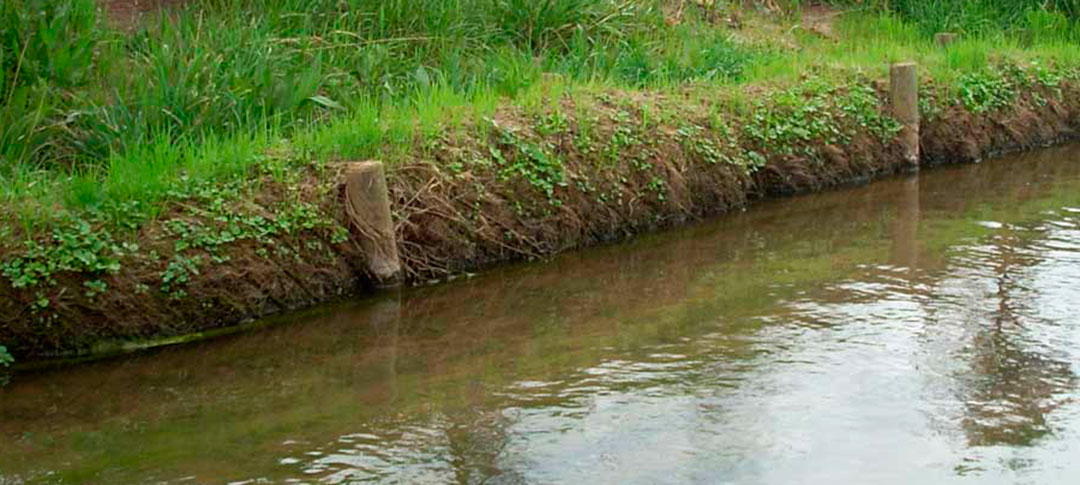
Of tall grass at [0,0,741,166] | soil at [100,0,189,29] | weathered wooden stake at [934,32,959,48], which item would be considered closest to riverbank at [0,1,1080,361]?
tall grass at [0,0,741,166]

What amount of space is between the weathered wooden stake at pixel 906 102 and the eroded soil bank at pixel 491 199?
0.35 feet

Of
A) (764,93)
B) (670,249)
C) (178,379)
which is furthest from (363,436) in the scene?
(764,93)

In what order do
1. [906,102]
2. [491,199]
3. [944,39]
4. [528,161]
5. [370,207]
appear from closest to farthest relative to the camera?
[370,207] → [491,199] → [528,161] → [906,102] → [944,39]

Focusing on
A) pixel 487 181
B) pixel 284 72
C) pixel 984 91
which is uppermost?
pixel 284 72

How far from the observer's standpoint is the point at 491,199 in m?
9.12

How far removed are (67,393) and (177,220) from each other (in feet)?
3.89

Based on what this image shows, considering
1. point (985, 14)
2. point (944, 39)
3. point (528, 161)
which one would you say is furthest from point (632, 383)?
point (985, 14)

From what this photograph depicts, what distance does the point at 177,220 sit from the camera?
7.80m

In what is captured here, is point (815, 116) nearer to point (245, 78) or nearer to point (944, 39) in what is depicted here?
point (944, 39)

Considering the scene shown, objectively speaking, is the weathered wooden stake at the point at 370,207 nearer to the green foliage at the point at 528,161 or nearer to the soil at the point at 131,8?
the green foliage at the point at 528,161

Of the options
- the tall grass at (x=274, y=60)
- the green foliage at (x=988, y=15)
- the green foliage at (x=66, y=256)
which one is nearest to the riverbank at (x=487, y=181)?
the green foliage at (x=66, y=256)

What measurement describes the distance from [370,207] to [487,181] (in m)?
0.94

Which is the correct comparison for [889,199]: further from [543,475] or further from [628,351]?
[543,475]

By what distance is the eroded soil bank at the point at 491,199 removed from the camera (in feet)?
24.4
